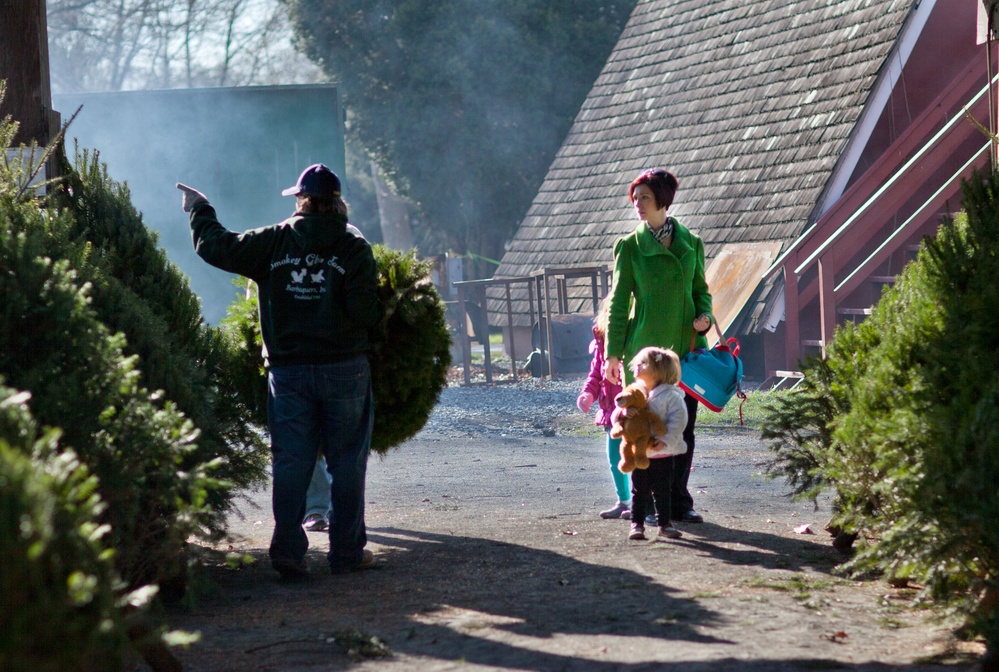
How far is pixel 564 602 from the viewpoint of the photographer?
4738mm

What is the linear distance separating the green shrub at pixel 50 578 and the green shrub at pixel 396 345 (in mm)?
3033

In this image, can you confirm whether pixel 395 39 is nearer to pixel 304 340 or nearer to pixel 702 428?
pixel 702 428

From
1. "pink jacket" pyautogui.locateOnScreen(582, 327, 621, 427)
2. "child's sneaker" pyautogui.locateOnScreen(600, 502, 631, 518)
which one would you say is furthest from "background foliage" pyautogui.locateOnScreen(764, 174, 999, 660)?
"child's sneaker" pyautogui.locateOnScreen(600, 502, 631, 518)

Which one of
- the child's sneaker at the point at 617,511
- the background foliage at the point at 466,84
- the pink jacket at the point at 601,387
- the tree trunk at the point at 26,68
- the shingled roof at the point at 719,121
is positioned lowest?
the child's sneaker at the point at 617,511

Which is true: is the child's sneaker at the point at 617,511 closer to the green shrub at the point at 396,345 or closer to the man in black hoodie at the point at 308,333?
the green shrub at the point at 396,345

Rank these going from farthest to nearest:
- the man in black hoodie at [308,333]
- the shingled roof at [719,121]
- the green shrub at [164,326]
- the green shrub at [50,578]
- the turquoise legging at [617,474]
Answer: the shingled roof at [719,121], the turquoise legging at [617,474], the man in black hoodie at [308,333], the green shrub at [164,326], the green shrub at [50,578]

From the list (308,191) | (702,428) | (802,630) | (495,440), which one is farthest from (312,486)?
(702,428)

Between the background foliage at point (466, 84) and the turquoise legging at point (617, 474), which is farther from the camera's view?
the background foliage at point (466, 84)

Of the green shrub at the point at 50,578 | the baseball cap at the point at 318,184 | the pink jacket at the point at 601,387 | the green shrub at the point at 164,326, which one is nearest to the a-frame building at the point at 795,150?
the pink jacket at the point at 601,387

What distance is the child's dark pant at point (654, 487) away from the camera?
5945 millimetres

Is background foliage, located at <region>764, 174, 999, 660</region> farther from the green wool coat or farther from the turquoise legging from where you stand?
the turquoise legging

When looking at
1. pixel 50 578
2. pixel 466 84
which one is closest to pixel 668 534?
pixel 50 578

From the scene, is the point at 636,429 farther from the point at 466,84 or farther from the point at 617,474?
the point at 466,84

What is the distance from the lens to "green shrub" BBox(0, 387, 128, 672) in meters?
2.40
